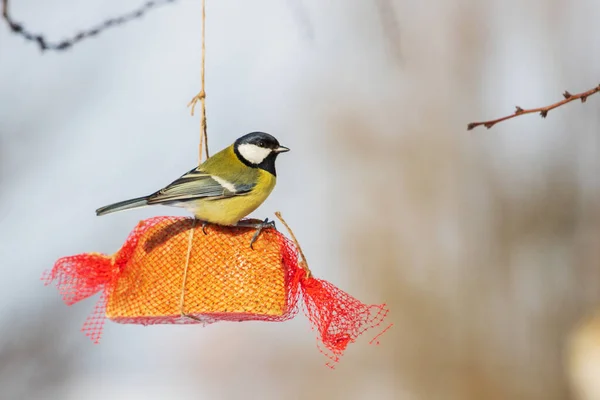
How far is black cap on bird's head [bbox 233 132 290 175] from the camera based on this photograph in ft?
10.4

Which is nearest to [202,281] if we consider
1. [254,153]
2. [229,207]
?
[229,207]

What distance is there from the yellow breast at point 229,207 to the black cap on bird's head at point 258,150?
0.23ft

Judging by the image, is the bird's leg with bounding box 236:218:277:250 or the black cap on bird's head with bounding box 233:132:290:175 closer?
the bird's leg with bounding box 236:218:277:250

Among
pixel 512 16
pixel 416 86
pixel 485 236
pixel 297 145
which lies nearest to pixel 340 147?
pixel 297 145

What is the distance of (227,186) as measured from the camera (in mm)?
3086

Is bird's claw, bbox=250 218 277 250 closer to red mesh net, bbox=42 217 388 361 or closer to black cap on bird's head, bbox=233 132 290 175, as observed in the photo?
red mesh net, bbox=42 217 388 361

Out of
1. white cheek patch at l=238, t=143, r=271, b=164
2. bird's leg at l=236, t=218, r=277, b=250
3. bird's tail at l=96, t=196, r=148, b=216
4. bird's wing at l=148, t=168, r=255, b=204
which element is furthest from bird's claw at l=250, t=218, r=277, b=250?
bird's tail at l=96, t=196, r=148, b=216

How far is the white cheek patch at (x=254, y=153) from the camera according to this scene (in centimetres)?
319

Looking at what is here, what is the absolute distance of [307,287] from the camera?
10.2 feet

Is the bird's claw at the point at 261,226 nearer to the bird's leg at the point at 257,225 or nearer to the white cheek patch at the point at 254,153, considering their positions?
the bird's leg at the point at 257,225

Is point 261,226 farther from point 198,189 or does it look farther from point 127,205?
point 127,205

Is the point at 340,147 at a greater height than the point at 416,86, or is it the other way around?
→ the point at 416,86

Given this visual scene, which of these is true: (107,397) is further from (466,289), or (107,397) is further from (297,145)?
(466,289)

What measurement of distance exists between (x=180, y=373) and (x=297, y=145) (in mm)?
2608
